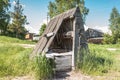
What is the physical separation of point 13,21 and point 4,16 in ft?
13.3

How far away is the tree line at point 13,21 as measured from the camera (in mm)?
42969

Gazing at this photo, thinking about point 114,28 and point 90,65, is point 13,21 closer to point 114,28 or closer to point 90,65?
point 114,28

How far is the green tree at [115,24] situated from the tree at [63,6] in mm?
10026

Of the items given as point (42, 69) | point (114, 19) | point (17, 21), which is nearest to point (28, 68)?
point (42, 69)

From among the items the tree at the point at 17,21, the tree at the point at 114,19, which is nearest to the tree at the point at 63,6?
the tree at the point at 17,21

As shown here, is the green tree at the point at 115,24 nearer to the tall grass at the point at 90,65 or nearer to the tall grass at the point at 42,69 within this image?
the tall grass at the point at 90,65

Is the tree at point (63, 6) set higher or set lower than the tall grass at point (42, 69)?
higher

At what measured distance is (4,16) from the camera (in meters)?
45.8

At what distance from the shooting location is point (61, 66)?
328 inches

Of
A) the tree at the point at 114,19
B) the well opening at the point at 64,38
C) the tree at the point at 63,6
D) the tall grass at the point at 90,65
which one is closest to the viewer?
the tall grass at the point at 90,65

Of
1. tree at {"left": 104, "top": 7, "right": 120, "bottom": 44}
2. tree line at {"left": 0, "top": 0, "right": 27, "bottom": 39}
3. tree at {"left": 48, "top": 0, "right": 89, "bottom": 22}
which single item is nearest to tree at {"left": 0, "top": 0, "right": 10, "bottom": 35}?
tree line at {"left": 0, "top": 0, "right": 27, "bottom": 39}

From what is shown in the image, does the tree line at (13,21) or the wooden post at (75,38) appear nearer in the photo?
the wooden post at (75,38)

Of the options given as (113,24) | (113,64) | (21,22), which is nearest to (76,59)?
(113,64)

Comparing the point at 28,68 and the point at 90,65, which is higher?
the point at 90,65
